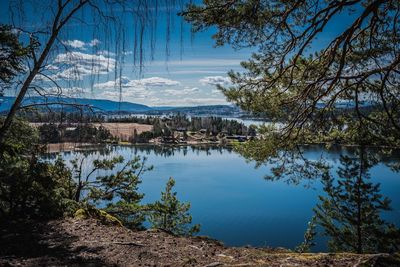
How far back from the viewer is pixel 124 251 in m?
4.21

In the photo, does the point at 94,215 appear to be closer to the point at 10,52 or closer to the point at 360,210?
the point at 10,52

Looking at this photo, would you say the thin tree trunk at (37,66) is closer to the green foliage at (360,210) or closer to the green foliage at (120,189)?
the green foliage at (120,189)

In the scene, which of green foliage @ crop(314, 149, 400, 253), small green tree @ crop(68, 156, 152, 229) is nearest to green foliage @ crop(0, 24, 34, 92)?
small green tree @ crop(68, 156, 152, 229)

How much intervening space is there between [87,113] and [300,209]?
47.9m

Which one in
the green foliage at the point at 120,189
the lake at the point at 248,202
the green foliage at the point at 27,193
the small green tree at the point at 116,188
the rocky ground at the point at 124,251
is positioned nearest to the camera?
the rocky ground at the point at 124,251

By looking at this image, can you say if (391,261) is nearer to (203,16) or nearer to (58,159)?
(203,16)

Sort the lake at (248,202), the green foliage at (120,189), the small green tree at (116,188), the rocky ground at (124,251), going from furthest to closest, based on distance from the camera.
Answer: the lake at (248,202)
the green foliage at (120,189)
the small green tree at (116,188)
the rocky ground at (124,251)

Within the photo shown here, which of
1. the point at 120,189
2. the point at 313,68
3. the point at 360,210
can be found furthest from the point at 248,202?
the point at 313,68

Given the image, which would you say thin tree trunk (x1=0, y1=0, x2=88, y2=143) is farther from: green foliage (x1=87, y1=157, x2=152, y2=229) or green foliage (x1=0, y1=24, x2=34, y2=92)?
green foliage (x1=87, y1=157, x2=152, y2=229)

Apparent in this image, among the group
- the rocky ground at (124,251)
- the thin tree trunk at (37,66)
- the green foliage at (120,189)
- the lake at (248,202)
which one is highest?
the thin tree trunk at (37,66)

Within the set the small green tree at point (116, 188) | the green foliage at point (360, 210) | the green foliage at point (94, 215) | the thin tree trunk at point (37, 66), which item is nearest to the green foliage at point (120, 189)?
the small green tree at point (116, 188)

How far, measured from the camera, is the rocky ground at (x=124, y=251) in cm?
358

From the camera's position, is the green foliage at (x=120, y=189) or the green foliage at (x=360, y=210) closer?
the green foliage at (x=120, y=189)

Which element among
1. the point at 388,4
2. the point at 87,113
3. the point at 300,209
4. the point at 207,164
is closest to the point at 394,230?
the point at 388,4
